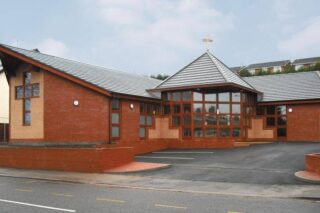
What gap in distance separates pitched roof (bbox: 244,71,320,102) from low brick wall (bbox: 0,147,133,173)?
14.0 metres

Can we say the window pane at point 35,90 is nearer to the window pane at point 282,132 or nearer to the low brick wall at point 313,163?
the low brick wall at point 313,163

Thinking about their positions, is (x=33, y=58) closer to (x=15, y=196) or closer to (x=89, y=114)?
(x=89, y=114)

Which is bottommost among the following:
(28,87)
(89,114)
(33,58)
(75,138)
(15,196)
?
(15,196)

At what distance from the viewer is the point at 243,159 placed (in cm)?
1891

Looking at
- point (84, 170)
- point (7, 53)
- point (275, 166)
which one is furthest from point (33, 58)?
point (275, 166)

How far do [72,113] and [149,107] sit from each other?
17.2 ft

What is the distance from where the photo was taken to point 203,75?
25.8 m

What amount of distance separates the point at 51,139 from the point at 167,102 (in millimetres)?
7961

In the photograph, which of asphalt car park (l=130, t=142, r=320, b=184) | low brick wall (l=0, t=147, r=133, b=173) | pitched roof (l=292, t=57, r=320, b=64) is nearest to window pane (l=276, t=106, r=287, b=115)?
asphalt car park (l=130, t=142, r=320, b=184)

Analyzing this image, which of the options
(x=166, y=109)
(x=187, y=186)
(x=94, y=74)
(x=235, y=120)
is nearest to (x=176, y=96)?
(x=166, y=109)

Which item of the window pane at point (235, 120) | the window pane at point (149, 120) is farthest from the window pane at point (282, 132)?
the window pane at point (149, 120)

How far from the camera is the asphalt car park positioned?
46.9 ft

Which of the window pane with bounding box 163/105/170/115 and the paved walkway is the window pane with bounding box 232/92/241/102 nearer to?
the window pane with bounding box 163/105/170/115

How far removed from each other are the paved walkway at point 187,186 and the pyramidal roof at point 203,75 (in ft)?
35.2
